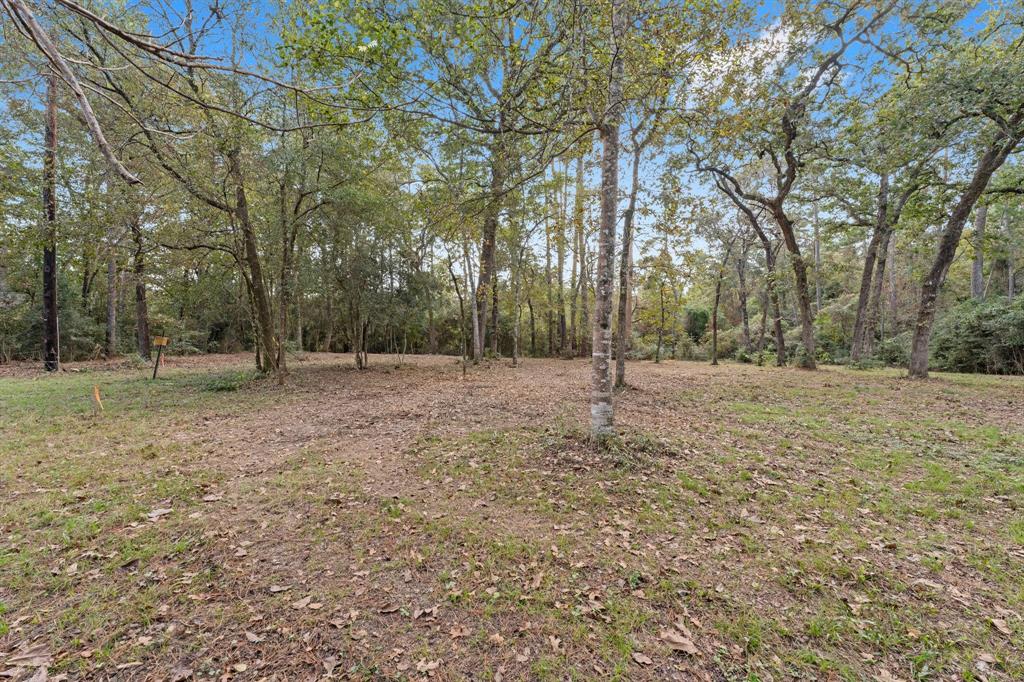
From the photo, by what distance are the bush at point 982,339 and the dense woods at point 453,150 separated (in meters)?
0.07

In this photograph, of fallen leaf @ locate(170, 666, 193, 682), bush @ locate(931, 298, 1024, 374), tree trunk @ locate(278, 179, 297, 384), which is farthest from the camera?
bush @ locate(931, 298, 1024, 374)

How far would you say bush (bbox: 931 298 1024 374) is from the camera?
12461mm

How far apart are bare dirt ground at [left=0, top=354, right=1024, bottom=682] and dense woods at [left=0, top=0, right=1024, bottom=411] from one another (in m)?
2.04

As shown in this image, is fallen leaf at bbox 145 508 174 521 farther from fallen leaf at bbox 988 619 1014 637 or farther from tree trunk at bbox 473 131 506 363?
fallen leaf at bbox 988 619 1014 637

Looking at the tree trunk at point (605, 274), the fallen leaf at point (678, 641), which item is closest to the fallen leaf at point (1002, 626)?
the fallen leaf at point (678, 641)

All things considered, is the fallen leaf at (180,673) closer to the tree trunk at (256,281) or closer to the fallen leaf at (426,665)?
the fallen leaf at (426,665)

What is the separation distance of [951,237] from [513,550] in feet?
46.9

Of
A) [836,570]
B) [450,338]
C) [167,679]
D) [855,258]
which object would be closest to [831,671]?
[836,570]

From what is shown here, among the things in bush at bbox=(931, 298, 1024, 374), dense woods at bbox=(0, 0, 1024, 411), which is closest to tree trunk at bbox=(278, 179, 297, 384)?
dense woods at bbox=(0, 0, 1024, 411)

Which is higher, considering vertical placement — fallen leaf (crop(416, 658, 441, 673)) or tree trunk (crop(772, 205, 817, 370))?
tree trunk (crop(772, 205, 817, 370))

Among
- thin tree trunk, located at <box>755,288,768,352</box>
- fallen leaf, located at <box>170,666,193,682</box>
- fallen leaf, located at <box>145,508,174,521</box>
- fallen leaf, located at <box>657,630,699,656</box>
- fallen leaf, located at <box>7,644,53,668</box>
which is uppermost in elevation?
thin tree trunk, located at <box>755,288,768,352</box>

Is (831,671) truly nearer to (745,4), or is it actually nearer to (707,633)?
(707,633)

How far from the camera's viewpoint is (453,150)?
627cm

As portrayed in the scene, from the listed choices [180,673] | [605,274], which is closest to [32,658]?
[180,673]
